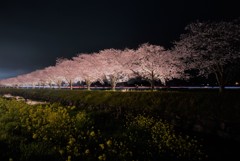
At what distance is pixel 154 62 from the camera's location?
134 feet

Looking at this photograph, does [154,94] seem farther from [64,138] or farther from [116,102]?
[64,138]

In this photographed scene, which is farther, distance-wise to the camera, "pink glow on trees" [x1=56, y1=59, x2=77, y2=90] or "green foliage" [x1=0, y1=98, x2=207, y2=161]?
"pink glow on trees" [x1=56, y1=59, x2=77, y2=90]

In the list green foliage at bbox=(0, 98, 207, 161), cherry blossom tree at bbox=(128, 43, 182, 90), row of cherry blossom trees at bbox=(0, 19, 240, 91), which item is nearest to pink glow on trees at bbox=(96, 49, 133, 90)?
row of cherry blossom trees at bbox=(0, 19, 240, 91)

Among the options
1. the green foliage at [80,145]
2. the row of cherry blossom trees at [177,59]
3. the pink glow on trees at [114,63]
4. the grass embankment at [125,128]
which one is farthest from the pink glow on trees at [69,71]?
the green foliage at [80,145]

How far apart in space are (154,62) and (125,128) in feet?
82.6

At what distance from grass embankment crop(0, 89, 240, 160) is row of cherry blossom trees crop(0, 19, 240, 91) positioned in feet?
28.9

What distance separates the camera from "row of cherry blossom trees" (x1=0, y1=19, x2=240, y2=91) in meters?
26.9

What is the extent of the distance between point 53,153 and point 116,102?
16.8 m

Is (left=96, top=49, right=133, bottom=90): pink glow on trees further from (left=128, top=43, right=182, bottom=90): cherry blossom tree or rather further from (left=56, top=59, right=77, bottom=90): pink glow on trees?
(left=56, top=59, right=77, bottom=90): pink glow on trees

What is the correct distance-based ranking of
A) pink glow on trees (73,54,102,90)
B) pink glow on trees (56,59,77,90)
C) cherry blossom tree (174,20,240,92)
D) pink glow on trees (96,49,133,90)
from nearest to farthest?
cherry blossom tree (174,20,240,92), pink glow on trees (96,49,133,90), pink glow on trees (73,54,102,90), pink glow on trees (56,59,77,90)

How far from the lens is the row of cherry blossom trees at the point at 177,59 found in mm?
26875

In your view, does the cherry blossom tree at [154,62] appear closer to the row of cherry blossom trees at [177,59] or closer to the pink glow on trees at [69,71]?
the row of cherry blossom trees at [177,59]

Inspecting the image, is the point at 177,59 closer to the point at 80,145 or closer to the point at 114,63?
the point at 114,63

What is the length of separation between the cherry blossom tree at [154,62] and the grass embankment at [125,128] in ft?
47.0
